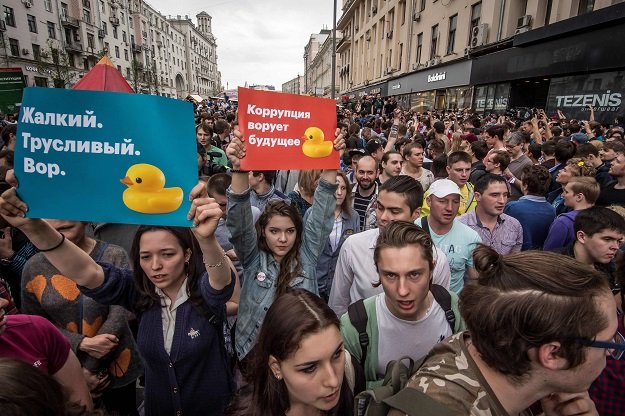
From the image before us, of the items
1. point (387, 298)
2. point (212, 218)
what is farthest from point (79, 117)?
point (387, 298)

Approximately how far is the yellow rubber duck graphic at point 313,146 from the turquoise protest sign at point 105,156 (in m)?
1.10

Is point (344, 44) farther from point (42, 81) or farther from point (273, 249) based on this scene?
point (273, 249)

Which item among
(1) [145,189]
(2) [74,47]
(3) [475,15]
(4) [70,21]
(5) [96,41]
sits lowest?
(1) [145,189]

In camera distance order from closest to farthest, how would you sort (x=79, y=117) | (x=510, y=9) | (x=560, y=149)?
(x=79, y=117)
(x=560, y=149)
(x=510, y=9)

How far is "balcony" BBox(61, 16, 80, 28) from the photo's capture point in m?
39.1

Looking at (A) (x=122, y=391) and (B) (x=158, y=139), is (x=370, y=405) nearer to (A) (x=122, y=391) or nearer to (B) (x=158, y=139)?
(B) (x=158, y=139)

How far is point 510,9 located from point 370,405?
17836 mm

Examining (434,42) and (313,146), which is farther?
(434,42)

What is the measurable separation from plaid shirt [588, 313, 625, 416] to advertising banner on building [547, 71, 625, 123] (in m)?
10.3

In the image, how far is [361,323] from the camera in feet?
6.44

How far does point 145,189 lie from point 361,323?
1339mm

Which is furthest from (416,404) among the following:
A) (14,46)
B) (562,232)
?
(14,46)

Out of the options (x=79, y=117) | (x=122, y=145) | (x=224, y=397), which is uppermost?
(x=79, y=117)

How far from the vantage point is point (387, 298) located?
78.6 inches
